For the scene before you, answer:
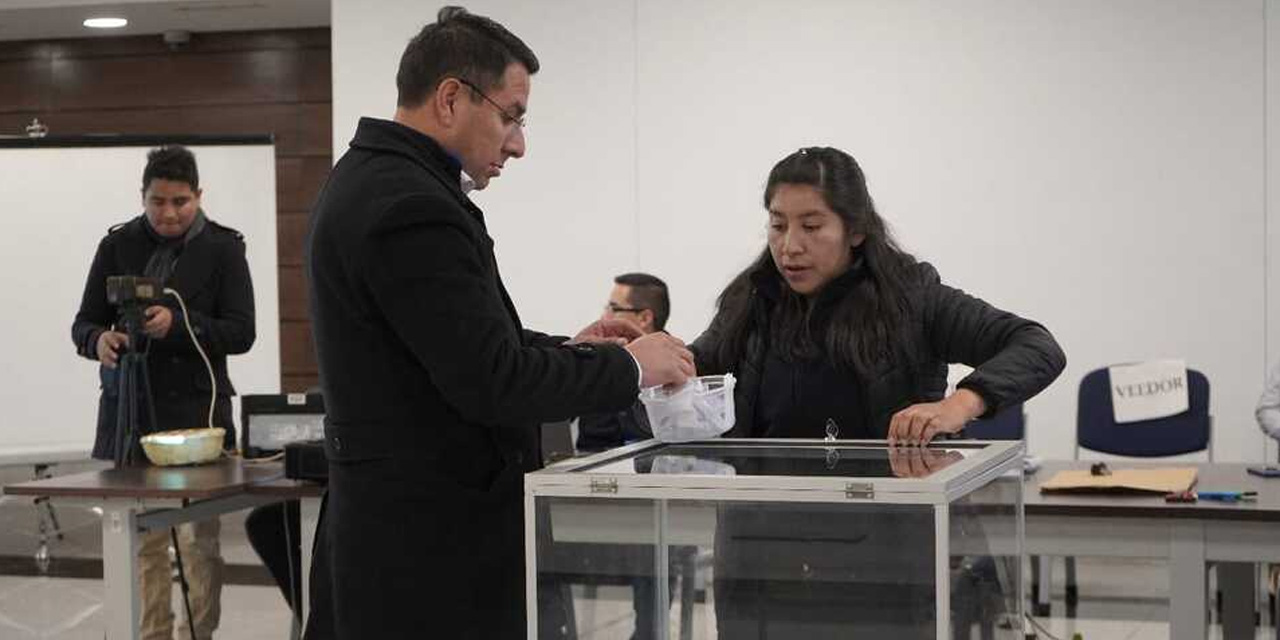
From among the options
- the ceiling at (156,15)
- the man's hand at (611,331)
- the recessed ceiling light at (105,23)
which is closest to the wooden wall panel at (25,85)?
the ceiling at (156,15)

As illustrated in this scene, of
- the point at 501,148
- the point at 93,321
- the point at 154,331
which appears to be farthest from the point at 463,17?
the point at 93,321

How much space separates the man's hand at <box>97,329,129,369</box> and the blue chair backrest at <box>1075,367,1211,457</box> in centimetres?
333

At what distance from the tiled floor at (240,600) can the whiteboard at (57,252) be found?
2.19 feet

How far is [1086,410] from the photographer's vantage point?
6.05m

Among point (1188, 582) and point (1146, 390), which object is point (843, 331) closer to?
point (1188, 582)

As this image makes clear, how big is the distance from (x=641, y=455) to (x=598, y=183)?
5035 mm

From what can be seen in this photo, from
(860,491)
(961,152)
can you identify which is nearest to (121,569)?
(860,491)

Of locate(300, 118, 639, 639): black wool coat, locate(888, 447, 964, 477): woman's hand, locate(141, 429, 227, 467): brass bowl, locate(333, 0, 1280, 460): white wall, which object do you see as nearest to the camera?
locate(888, 447, 964, 477): woman's hand

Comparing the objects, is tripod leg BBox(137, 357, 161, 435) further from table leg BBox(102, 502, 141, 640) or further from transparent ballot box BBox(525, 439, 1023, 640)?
transparent ballot box BBox(525, 439, 1023, 640)

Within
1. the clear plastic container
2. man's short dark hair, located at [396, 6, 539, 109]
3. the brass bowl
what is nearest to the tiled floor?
the brass bowl

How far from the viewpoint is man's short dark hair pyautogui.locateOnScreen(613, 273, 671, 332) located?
5203mm

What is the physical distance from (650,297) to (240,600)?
216 centimetres

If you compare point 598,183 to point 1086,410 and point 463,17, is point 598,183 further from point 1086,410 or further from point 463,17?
point 463,17

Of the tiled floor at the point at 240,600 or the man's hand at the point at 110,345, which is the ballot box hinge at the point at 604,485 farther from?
the tiled floor at the point at 240,600
